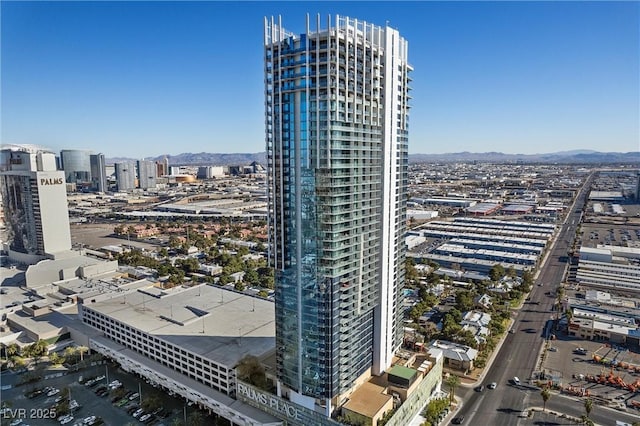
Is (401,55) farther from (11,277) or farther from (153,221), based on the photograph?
(153,221)

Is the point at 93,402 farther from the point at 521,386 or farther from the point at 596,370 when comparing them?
the point at 596,370

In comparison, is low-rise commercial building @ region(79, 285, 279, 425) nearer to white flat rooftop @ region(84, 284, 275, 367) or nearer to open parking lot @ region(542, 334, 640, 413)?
white flat rooftop @ region(84, 284, 275, 367)

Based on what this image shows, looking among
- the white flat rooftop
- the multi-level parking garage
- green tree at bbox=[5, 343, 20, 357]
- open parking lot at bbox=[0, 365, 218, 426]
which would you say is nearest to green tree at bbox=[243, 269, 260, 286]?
the white flat rooftop

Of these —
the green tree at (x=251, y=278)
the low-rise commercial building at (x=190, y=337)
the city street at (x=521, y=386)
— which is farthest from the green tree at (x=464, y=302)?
the green tree at (x=251, y=278)

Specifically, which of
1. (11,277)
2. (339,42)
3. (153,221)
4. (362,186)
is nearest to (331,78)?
(339,42)

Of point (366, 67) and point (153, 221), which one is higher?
point (366, 67)

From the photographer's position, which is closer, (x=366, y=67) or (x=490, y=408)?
(x=366, y=67)

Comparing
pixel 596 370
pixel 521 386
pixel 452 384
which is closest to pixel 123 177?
pixel 452 384
